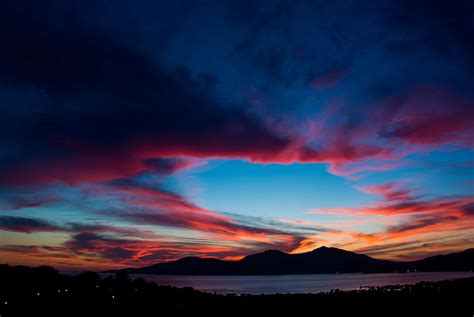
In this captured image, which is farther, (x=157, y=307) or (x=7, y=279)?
(x=7, y=279)

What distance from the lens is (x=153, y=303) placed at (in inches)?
2815

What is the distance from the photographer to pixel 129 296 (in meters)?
80.5

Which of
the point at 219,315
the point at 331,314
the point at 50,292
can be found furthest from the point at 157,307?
the point at 331,314

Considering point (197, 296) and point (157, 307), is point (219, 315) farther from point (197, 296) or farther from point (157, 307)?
point (197, 296)

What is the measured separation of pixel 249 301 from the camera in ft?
277

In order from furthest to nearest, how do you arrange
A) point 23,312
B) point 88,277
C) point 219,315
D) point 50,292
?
point 88,277
point 50,292
point 219,315
point 23,312

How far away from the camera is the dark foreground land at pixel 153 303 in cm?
5984

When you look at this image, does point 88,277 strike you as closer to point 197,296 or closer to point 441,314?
point 197,296

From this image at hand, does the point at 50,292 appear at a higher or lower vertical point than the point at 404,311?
higher

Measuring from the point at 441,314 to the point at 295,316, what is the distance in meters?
23.5

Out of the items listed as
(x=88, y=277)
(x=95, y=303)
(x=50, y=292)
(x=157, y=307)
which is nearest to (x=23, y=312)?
(x=95, y=303)

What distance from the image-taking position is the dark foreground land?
5984 cm

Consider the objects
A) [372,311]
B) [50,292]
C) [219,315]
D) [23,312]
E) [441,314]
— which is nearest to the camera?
[23,312]

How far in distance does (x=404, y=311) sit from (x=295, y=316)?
1997 centimetres
